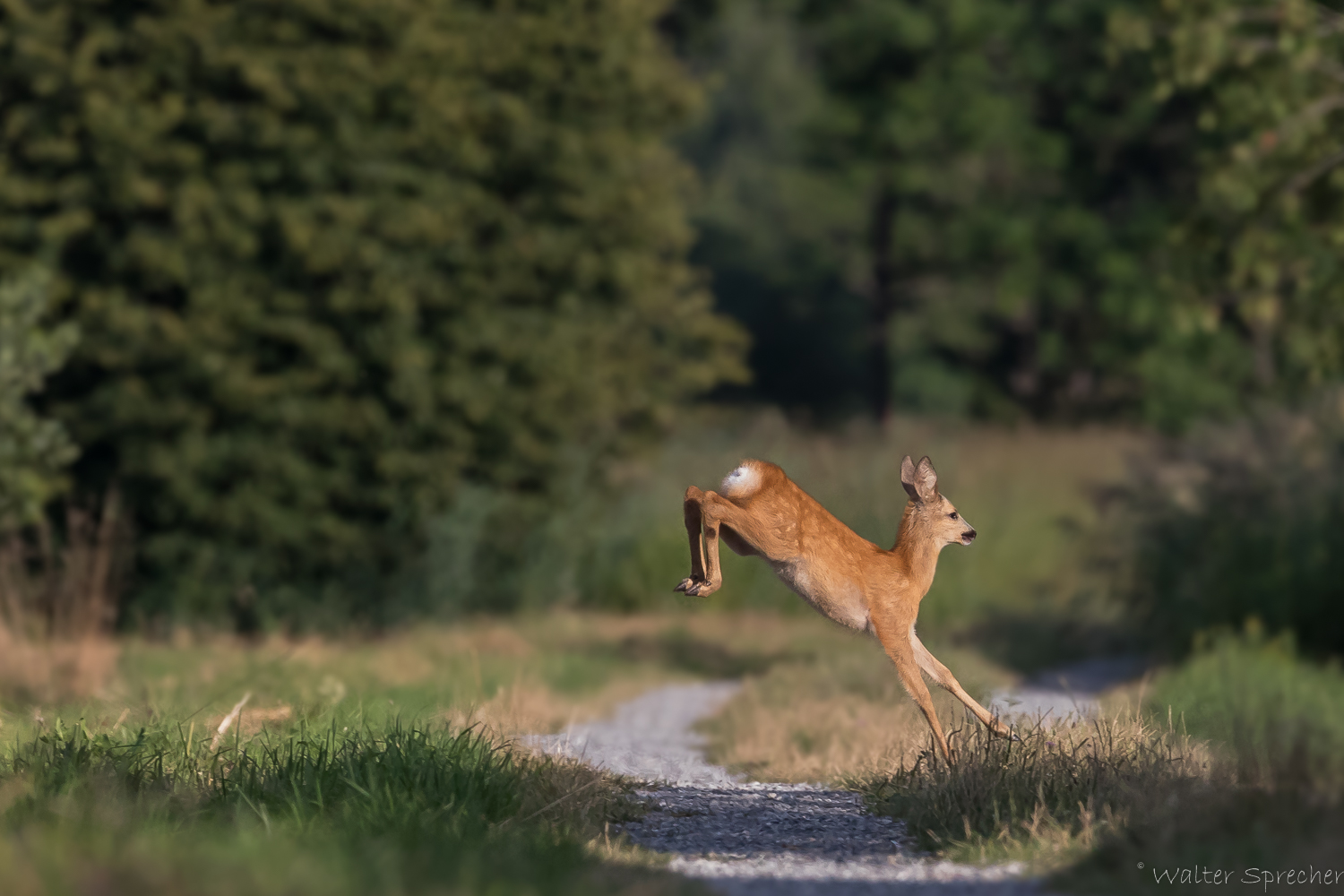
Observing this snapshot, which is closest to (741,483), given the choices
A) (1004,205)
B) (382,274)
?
(382,274)

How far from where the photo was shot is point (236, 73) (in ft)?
60.4

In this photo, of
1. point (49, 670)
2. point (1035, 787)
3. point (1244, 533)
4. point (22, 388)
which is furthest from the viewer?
point (1244, 533)

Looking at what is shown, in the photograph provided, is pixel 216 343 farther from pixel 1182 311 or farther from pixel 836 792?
pixel 836 792

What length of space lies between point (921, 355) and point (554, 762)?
33703 millimetres

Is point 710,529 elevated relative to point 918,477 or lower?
lower

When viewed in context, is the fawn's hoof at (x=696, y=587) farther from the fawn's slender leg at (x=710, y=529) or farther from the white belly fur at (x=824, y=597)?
the white belly fur at (x=824, y=597)

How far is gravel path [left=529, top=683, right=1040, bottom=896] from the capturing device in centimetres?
609

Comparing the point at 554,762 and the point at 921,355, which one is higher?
the point at 921,355

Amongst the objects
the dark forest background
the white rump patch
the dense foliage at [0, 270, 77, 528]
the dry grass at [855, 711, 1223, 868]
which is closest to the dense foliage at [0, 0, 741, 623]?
the dark forest background

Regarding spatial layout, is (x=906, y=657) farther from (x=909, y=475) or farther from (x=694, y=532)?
(x=694, y=532)

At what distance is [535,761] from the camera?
7.76 m

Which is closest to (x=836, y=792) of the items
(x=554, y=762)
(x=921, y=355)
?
(x=554, y=762)

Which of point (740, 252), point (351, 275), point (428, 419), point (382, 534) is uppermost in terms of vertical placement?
point (740, 252)

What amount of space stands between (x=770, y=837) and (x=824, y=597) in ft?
4.35
